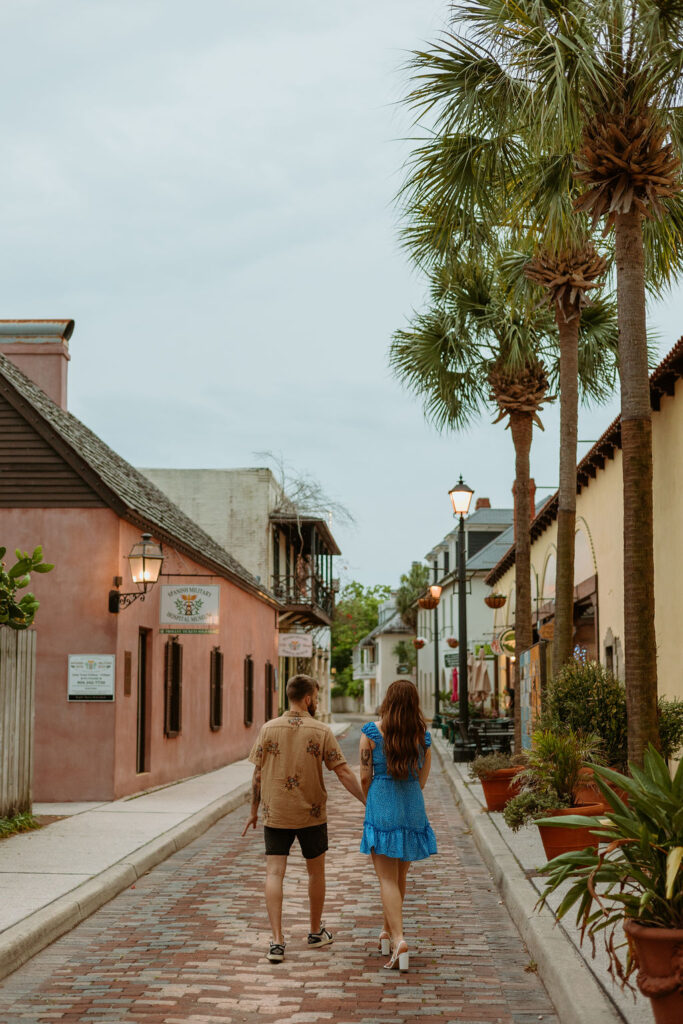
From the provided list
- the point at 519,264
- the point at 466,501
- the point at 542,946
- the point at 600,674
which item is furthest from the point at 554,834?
the point at 466,501

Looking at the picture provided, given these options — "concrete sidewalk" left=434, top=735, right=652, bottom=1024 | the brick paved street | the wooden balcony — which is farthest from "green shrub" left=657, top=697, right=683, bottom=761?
the wooden balcony

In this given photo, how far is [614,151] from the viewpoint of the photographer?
9.41 metres

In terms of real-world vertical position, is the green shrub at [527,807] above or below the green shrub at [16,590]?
below

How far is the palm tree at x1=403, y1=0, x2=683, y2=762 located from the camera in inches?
344

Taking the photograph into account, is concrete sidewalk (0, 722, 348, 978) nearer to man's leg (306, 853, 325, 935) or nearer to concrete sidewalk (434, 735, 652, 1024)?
man's leg (306, 853, 325, 935)

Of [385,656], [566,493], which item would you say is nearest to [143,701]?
[566,493]

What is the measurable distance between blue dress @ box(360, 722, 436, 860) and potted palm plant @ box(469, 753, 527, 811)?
19.9 ft

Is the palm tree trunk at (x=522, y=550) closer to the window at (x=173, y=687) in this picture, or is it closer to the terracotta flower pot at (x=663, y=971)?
the window at (x=173, y=687)

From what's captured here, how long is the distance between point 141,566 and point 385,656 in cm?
6398

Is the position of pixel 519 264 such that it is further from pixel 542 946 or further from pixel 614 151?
pixel 542 946

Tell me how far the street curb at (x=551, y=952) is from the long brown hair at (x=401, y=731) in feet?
4.05

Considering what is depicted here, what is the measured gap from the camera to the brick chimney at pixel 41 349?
19.0 meters

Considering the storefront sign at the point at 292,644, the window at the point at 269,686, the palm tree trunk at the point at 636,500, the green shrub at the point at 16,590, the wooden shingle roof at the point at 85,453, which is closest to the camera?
the palm tree trunk at the point at 636,500

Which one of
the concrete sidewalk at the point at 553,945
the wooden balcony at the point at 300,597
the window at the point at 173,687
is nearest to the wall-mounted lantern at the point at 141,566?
the window at the point at 173,687
